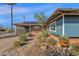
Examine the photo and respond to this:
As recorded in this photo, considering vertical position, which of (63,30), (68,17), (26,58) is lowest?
(26,58)

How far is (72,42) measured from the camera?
8.71 m

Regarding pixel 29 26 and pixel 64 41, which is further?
pixel 29 26

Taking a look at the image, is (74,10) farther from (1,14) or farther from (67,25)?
(1,14)

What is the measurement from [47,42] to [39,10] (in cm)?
196

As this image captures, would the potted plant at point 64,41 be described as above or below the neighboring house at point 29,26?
below

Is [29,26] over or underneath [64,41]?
over

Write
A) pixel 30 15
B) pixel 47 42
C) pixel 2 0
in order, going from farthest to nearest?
pixel 30 15 → pixel 47 42 → pixel 2 0

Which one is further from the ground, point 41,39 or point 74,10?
point 74,10

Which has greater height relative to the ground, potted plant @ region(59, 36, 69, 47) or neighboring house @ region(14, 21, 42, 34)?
neighboring house @ region(14, 21, 42, 34)

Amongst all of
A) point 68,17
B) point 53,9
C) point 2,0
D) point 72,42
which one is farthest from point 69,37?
point 2,0

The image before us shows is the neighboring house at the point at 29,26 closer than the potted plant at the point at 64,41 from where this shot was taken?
No

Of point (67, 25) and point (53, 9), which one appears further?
point (53, 9)

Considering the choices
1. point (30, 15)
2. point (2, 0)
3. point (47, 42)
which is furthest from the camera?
point (30, 15)

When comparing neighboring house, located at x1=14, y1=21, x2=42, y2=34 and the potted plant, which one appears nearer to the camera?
the potted plant
